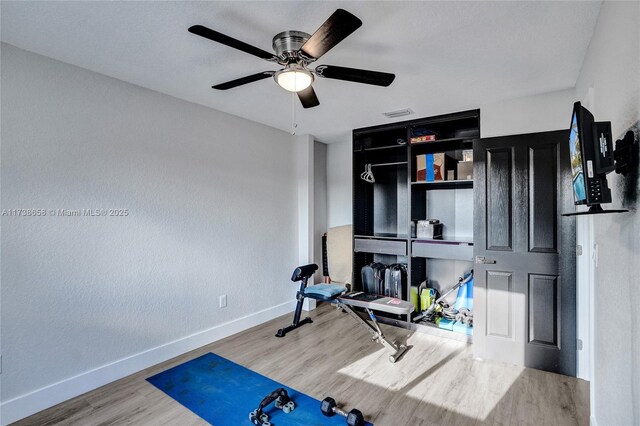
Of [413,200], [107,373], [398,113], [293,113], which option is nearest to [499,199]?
[413,200]

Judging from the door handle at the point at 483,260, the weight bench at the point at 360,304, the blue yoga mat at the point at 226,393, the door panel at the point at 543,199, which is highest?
the door panel at the point at 543,199

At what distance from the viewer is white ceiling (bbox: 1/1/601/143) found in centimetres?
171

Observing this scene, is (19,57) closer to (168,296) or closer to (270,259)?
(168,296)

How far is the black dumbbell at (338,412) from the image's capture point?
76.4 inches

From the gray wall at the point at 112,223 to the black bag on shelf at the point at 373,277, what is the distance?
1.37m

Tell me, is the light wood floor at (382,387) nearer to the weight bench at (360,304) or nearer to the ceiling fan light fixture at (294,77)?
the weight bench at (360,304)

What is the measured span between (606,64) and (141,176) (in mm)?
3348

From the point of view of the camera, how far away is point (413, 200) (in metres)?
3.76

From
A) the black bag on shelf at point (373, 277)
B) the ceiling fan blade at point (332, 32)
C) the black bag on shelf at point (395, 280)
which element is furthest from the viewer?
the black bag on shelf at point (373, 277)

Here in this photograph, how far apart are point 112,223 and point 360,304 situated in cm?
237

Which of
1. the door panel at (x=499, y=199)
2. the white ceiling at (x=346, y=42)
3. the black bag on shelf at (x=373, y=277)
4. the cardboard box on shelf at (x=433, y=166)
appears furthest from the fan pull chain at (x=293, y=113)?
the black bag on shelf at (x=373, y=277)

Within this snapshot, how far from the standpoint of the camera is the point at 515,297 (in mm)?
2801

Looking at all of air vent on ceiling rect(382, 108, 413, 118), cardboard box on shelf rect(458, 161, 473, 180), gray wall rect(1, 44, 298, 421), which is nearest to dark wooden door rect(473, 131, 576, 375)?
cardboard box on shelf rect(458, 161, 473, 180)

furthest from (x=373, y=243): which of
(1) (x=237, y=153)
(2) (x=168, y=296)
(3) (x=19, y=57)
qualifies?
(3) (x=19, y=57)
